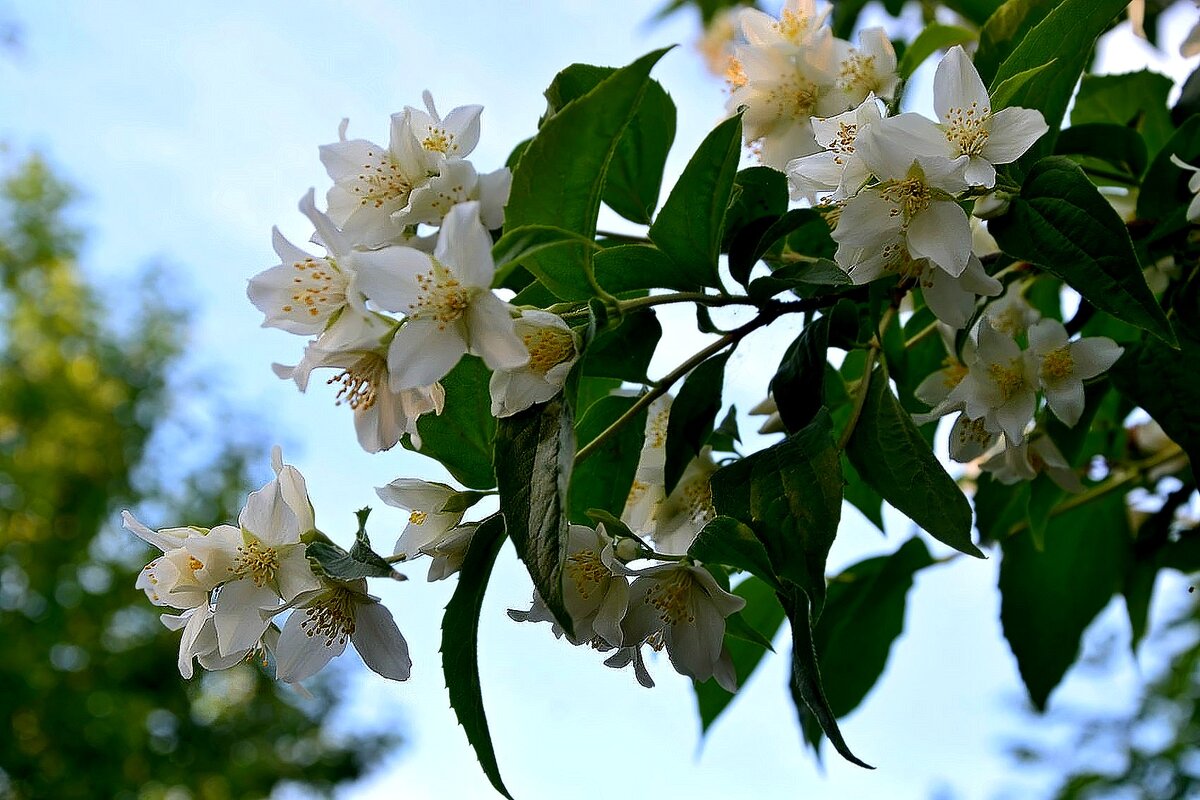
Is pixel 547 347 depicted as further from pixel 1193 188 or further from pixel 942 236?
pixel 1193 188

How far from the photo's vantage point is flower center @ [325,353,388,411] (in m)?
0.59

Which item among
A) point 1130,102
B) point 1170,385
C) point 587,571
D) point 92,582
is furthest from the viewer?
point 92,582

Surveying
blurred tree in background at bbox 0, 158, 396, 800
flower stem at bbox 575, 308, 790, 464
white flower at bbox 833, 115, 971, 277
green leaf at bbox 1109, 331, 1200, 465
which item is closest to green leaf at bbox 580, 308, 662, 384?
flower stem at bbox 575, 308, 790, 464

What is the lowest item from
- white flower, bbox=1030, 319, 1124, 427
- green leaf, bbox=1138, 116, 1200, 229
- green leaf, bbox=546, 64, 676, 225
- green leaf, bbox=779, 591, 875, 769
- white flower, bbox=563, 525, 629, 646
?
green leaf, bbox=779, 591, 875, 769

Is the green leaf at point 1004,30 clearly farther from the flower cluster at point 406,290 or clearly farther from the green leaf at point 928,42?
the flower cluster at point 406,290

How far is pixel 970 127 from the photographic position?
646 millimetres

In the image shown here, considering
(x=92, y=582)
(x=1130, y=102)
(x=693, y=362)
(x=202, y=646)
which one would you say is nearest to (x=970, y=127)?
(x=693, y=362)

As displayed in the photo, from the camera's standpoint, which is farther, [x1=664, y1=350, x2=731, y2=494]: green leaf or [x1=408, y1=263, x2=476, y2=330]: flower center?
[x1=664, y1=350, x2=731, y2=494]: green leaf

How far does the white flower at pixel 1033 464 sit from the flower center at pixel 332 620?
18.9 inches

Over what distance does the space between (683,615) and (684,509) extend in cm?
11

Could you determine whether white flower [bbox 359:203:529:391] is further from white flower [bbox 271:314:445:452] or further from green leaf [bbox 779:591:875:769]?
green leaf [bbox 779:591:875:769]

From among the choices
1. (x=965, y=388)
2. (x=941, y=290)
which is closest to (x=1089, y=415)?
(x=965, y=388)

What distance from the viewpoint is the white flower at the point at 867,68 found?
857mm

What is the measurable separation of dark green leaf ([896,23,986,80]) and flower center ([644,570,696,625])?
502 millimetres
